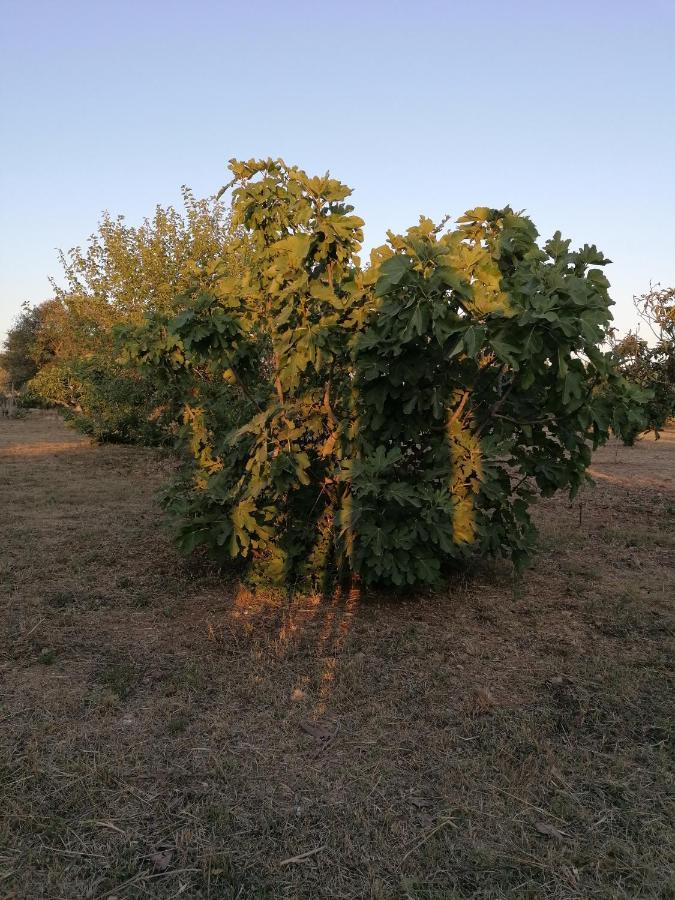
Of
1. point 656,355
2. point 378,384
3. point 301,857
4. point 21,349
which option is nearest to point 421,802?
point 301,857

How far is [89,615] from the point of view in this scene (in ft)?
15.0

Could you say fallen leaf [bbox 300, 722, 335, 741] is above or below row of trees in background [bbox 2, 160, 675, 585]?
below

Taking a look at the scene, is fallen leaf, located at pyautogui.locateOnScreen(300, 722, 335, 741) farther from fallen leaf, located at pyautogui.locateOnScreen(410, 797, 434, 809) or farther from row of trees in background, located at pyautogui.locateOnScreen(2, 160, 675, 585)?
row of trees in background, located at pyautogui.locateOnScreen(2, 160, 675, 585)

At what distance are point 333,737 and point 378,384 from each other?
201 cm

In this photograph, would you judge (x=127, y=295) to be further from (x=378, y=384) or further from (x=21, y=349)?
(x=21, y=349)

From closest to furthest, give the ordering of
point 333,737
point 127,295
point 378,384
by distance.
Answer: point 333,737 < point 378,384 < point 127,295

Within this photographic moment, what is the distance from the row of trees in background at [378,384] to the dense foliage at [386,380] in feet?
0.04

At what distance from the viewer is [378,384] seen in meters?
4.24

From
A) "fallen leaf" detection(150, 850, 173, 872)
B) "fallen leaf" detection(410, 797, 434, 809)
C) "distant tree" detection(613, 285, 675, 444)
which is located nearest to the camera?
"fallen leaf" detection(150, 850, 173, 872)

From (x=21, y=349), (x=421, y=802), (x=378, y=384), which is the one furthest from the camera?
(x=21, y=349)

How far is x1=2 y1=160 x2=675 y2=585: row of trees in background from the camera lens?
375 cm

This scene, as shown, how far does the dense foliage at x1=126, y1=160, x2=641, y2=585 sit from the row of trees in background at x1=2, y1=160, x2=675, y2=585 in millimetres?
14

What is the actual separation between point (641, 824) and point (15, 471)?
35.9 ft

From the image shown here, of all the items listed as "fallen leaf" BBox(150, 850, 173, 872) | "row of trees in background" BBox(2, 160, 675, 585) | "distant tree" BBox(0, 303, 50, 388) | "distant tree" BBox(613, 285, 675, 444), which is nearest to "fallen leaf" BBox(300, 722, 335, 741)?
"fallen leaf" BBox(150, 850, 173, 872)
